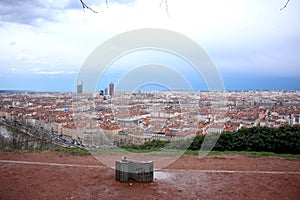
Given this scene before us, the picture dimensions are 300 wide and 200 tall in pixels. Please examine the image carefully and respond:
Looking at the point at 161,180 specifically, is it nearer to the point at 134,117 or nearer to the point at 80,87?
the point at 134,117

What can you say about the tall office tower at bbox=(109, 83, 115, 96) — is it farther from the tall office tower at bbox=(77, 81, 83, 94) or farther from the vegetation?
the vegetation

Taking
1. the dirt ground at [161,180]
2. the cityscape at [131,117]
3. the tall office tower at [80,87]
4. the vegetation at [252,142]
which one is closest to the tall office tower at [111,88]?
the cityscape at [131,117]

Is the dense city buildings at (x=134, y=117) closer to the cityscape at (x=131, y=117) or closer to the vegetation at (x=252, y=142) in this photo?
the cityscape at (x=131, y=117)

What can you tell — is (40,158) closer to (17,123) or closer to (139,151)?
(139,151)

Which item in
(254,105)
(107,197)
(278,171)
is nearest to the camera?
(107,197)

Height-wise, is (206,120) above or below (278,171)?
above

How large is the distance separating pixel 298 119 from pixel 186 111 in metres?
7.68

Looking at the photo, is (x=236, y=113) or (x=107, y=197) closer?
(x=107, y=197)

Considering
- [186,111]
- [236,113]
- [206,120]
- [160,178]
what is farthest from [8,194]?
[236,113]

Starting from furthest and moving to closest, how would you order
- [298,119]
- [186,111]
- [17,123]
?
[17,123] → [298,119] → [186,111]

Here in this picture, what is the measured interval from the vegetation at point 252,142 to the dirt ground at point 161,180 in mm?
1768

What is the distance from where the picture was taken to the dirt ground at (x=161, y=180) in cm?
557

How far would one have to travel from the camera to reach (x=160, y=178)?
22.1 feet

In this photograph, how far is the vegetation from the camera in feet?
34.9
